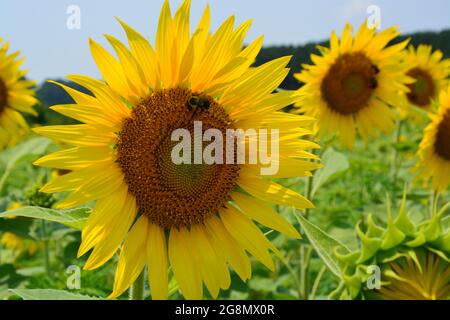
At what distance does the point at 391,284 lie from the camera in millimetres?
1393

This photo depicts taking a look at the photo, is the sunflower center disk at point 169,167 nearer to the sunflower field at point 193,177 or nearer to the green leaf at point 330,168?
the sunflower field at point 193,177

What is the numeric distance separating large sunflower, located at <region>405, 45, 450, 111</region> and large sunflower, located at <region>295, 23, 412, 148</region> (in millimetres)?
1506

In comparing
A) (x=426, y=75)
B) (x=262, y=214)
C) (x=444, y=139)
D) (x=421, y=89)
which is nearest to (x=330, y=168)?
(x=444, y=139)

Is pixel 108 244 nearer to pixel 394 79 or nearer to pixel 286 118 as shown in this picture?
pixel 286 118

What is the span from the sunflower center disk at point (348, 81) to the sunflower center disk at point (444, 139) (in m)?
0.66

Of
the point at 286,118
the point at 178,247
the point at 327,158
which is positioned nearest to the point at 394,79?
the point at 327,158

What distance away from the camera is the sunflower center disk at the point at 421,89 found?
547 centimetres

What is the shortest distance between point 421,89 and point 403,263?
4.49m

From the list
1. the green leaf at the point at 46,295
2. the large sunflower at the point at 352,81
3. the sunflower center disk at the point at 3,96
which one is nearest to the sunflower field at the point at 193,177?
the green leaf at the point at 46,295

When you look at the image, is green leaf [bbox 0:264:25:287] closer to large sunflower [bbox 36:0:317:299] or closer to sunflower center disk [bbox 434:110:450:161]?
large sunflower [bbox 36:0:317:299]

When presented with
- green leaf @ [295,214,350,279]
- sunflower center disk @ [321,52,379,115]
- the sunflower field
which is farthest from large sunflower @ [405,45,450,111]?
green leaf @ [295,214,350,279]

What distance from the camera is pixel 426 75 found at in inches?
221

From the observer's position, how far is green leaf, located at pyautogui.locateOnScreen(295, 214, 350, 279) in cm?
150

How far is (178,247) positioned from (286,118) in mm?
535
